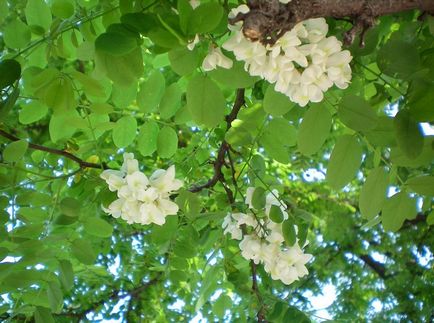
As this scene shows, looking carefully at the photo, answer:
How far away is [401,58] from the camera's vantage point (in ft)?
3.46

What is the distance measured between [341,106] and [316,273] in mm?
3011

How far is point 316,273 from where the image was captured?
4047 millimetres

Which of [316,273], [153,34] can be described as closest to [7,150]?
[153,34]

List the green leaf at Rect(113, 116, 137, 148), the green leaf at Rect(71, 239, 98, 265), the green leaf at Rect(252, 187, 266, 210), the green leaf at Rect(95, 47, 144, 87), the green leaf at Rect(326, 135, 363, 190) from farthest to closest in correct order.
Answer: the green leaf at Rect(113, 116, 137, 148) < the green leaf at Rect(71, 239, 98, 265) < the green leaf at Rect(252, 187, 266, 210) < the green leaf at Rect(326, 135, 363, 190) < the green leaf at Rect(95, 47, 144, 87)

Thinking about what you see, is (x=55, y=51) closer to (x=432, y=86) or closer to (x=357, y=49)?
(x=357, y=49)

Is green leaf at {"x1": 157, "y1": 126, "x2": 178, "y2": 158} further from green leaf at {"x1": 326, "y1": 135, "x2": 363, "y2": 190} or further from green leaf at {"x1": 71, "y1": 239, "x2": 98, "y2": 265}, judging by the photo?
green leaf at {"x1": 326, "y1": 135, "x2": 363, "y2": 190}

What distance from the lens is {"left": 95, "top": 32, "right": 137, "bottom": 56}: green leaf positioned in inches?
38.5

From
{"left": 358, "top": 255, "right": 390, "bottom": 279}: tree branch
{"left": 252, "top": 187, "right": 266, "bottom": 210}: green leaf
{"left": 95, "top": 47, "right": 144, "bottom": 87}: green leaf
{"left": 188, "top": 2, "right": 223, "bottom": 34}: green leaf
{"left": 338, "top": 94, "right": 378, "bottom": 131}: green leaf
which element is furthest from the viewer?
{"left": 358, "top": 255, "right": 390, "bottom": 279}: tree branch

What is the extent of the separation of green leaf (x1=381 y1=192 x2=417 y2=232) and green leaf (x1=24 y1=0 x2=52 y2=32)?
3.00ft

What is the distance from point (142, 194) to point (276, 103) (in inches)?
13.4

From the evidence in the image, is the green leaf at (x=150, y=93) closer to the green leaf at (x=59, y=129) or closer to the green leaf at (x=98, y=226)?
the green leaf at (x=59, y=129)

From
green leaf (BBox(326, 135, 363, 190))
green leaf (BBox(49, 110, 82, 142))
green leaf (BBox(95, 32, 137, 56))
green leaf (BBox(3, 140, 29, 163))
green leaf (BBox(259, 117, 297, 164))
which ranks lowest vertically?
green leaf (BBox(95, 32, 137, 56))

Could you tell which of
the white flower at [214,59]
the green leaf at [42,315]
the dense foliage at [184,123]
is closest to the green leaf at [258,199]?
the dense foliage at [184,123]

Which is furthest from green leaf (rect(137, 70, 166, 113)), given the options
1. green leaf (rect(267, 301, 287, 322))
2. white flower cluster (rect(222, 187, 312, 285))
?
green leaf (rect(267, 301, 287, 322))
